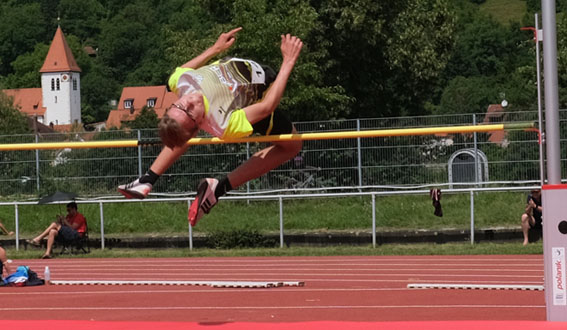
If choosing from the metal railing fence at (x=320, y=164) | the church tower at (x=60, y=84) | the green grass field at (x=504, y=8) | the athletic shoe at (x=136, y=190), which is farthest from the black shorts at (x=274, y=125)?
the green grass field at (x=504, y=8)

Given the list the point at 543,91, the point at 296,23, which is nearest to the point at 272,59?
the point at 296,23

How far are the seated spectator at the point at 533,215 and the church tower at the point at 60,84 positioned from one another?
85.8 meters

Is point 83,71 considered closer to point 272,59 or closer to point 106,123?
point 106,123

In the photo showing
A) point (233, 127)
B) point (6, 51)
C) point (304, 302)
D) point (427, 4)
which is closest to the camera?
point (233, 127)

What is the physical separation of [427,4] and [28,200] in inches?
670

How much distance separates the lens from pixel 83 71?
109 metres

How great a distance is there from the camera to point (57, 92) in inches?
4306

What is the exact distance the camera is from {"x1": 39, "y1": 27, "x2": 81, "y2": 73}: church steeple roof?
10095 centimetres

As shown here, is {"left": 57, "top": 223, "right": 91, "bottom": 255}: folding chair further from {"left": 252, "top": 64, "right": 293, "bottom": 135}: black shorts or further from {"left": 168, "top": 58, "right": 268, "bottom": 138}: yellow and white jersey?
{"left": 168, "top": 58, "right": 268, "bottom": 138}: yellow and white jersey

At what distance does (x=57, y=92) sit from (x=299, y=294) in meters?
103

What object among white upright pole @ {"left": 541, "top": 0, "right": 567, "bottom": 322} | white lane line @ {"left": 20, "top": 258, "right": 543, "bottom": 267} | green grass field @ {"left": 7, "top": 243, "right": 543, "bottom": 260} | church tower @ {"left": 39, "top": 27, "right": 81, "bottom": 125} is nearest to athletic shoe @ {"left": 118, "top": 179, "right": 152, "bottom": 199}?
white upright pole @ {"left": 541, "top": 0, "right": 567, "bottom": 322}

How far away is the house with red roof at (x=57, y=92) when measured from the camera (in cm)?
10206

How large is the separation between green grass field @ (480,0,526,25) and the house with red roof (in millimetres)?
47875

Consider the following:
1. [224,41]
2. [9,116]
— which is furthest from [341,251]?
[9,116]
